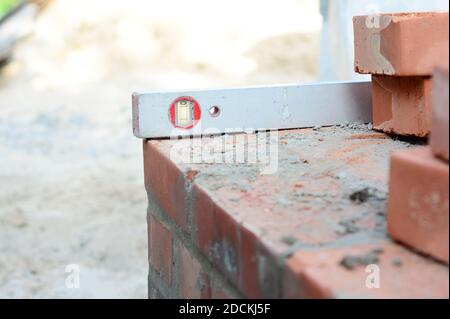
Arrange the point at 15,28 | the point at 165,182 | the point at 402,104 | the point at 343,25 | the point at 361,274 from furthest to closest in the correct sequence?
the point at 15,28, the point at 343,25, the point at 402,104, the point at 165,182, the point at 361,274

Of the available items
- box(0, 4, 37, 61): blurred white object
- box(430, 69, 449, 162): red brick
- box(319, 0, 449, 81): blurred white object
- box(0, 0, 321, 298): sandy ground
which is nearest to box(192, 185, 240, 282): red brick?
box(430, 69, 449, 162): red brick

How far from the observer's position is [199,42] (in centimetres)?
705

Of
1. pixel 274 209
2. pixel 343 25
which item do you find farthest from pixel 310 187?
pixel 343 25

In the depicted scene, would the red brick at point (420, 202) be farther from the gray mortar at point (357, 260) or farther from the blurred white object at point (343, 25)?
the blurred white object at point (343, 25)

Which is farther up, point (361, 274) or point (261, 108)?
point (261, 108)

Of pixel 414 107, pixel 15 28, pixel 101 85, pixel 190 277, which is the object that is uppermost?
pixel 15 28

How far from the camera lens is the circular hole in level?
121 cm

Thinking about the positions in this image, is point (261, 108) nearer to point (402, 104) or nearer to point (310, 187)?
point (402, 104)

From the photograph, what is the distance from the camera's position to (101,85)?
6.56m

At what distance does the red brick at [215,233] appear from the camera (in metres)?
0.80

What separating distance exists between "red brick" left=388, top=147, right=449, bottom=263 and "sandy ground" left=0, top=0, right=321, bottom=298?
2183mm

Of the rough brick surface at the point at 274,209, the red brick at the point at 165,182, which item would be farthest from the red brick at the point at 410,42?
the red brick at the point at 165,182

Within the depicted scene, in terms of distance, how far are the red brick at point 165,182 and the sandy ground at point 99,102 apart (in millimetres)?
1731

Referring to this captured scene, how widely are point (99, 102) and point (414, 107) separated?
5168 mm
